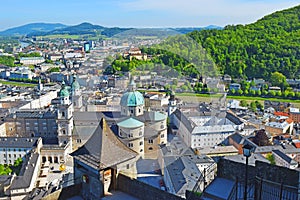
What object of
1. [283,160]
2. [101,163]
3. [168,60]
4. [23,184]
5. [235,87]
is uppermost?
[168,60]

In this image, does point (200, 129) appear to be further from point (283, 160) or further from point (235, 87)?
point (235, 87)

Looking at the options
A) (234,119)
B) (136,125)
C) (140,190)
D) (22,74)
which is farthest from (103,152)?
(22,74)

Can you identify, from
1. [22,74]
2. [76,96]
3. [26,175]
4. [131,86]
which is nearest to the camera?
[131,86]

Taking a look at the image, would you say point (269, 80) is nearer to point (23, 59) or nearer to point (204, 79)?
point (204, 79)

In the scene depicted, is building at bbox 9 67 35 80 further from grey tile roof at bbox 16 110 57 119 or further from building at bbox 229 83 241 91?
building at bbox 229 83 241 91

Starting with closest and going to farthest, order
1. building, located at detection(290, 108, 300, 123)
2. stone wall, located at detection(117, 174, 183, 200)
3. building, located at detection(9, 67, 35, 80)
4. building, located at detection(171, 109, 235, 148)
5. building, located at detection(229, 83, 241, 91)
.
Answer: stone wall, located at detection(117, 174, 183, 200) → building, located at detection(171, 109, 235, 148) → building, located at detection(290, 108, 300, 123) → building, located at detection(229, 83, 241, 91) → building, located at detection(9, 67, 35, 80)

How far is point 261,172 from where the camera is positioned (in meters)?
3.69

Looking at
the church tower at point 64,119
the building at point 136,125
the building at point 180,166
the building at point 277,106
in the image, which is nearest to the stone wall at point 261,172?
the building at point 180,166

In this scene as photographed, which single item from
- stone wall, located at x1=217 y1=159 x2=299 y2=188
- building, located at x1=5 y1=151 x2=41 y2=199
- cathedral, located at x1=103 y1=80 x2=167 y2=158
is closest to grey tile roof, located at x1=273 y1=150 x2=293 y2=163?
cathedral, located at x1=103 y1=80 x2=167 y2=158

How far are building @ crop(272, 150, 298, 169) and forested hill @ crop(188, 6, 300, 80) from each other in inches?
677

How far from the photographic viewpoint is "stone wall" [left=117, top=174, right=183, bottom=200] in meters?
3.83

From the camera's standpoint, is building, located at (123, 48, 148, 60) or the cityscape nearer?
the cityscape

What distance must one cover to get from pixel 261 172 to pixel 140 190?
156 centimetres

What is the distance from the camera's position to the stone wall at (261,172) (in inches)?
133
